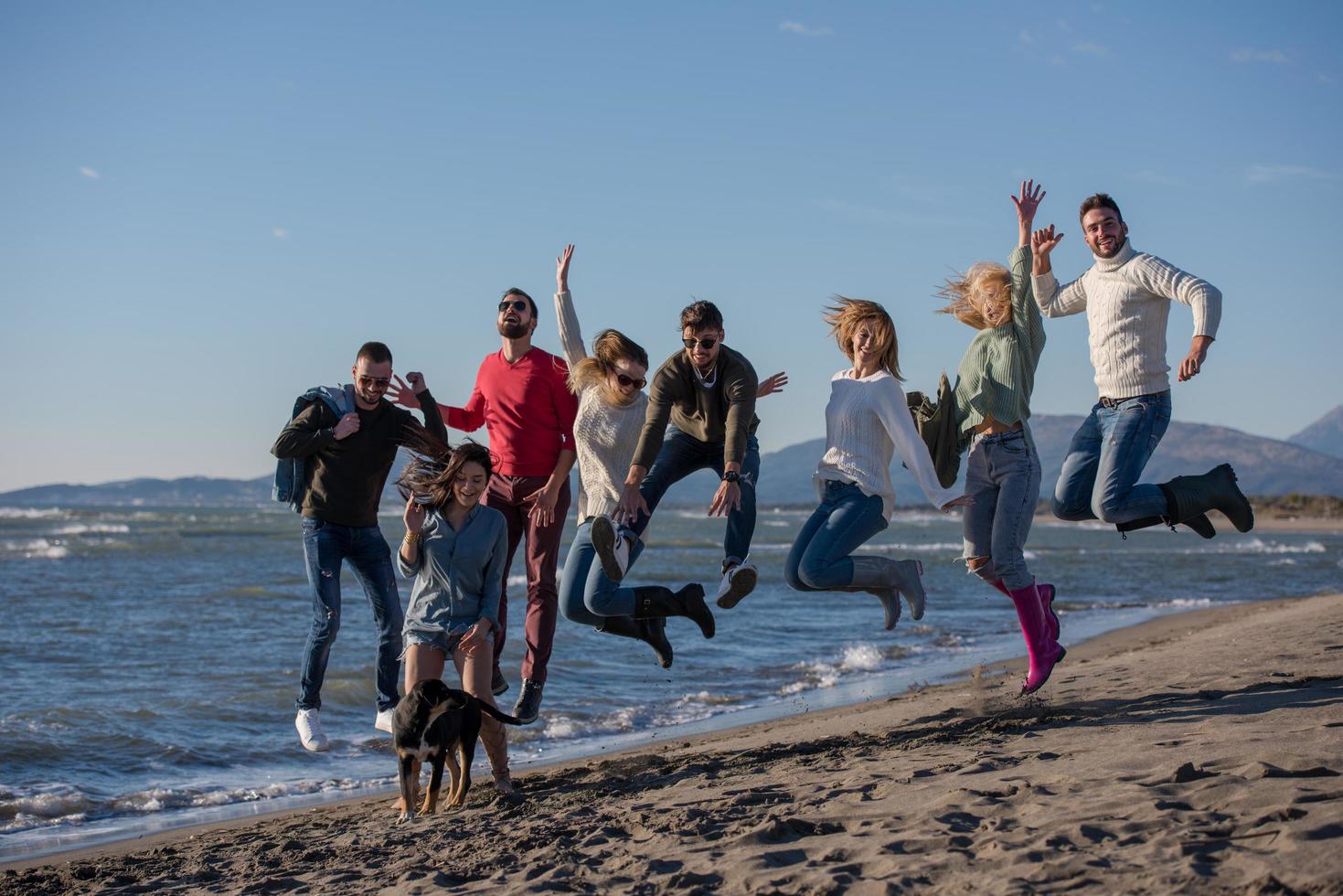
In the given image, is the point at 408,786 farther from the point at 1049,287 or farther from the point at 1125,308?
the point at 1125,308

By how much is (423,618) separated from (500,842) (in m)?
1.48

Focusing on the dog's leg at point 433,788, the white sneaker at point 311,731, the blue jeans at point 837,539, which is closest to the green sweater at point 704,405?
the blue jeans at point 837,539

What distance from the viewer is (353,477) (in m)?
6.98

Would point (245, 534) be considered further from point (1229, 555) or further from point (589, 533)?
point (589, 533)

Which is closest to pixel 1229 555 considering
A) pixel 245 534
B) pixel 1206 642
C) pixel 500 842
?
pixel 1206 642

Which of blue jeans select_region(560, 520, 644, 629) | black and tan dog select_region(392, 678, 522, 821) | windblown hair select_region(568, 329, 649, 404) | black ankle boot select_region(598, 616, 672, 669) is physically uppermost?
windblown hair select_region(568, 329, 649, 404)

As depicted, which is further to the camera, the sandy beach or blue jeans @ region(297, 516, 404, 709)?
blue jeans @ region(297, 516, 404, 709)

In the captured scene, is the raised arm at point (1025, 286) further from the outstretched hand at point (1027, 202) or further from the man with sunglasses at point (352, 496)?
the man with sunglasses at point (352, 496)

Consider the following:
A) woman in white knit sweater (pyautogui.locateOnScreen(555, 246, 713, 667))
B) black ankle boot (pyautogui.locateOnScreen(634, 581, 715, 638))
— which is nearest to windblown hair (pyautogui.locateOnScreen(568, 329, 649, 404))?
woman in white knit sweater (pyautogui.locateOnScreen(555, 246, 713, 667))

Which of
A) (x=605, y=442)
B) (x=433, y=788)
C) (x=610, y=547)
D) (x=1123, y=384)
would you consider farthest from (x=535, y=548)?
(x=1123, y=384)

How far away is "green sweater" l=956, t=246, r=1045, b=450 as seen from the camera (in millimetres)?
6590

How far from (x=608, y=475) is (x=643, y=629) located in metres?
0.93

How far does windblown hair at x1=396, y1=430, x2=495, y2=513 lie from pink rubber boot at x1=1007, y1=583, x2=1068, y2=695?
10.3 ft

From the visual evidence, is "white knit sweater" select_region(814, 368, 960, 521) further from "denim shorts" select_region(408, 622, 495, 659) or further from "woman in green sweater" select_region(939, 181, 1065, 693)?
"denim shorts" select_region(408, 622, 495, 659)
